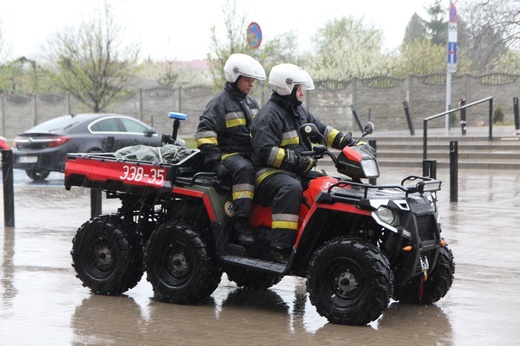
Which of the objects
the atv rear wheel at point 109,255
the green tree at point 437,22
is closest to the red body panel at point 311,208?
the atv rear wheel at point 109,255

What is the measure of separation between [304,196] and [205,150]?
98 cm

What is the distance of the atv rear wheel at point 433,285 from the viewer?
7.84 metres

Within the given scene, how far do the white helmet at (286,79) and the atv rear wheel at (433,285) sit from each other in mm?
1815

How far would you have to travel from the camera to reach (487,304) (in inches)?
315

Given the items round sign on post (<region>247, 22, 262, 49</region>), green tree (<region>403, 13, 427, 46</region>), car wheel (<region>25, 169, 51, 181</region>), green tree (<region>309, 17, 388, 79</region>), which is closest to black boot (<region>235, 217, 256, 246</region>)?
car wheel (<region>25, 169, 51, 181</region>)

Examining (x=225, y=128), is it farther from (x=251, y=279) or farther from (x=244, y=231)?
(x=251, y=279)

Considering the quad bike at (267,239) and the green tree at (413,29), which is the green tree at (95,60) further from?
the green tree at (413,29)

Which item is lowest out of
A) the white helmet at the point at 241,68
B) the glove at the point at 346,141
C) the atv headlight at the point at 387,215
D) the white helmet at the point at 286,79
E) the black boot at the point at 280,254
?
the black boot at the point at 280,254

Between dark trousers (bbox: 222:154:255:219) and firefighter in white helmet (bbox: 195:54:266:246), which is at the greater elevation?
firefighter in white helmet (bbox: 195:54:266:246)

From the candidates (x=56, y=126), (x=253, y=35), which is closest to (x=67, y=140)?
(x=56, y=126)

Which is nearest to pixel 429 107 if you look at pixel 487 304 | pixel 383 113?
pixel 383 113

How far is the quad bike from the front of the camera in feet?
23.5

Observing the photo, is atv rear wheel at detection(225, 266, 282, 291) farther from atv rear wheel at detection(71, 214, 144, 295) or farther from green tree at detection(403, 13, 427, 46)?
green tree at detection(403, 13, 427, 46)

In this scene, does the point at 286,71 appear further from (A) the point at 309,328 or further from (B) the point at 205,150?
(A) the point at 309,328
